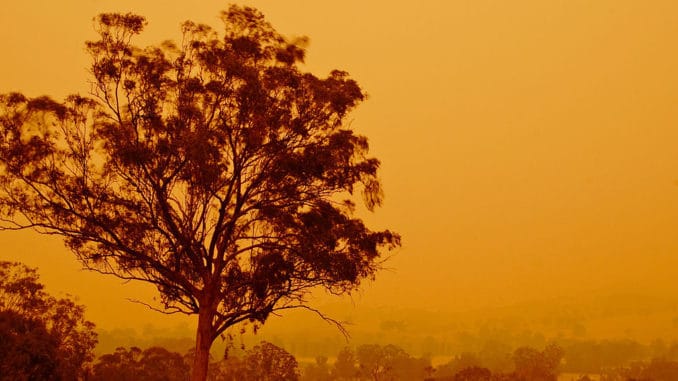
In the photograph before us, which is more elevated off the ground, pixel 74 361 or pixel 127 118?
pixel 127 118

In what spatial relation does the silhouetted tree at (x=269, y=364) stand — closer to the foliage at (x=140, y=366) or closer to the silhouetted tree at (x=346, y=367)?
the foliage at (x=140, y=366)

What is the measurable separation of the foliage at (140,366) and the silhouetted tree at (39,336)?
8222 mm

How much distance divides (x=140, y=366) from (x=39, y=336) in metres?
23.3

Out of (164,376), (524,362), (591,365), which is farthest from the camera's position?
(591,365)

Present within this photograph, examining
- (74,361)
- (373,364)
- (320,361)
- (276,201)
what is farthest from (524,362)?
(276,201)

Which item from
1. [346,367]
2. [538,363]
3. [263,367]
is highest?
[263,367]

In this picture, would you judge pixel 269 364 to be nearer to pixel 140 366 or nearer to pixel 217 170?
pixel 140 366

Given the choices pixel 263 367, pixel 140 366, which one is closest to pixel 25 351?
pixel 140 366

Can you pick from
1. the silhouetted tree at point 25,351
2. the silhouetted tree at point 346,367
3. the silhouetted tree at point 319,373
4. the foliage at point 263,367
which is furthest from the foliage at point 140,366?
the silhouetted tree at point 319,373

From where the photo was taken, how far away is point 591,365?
161m

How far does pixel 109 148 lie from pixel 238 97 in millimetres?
3298

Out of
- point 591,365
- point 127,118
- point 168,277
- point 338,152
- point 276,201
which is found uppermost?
point 127,118

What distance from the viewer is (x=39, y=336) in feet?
101

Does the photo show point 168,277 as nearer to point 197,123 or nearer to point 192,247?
point 192,247
